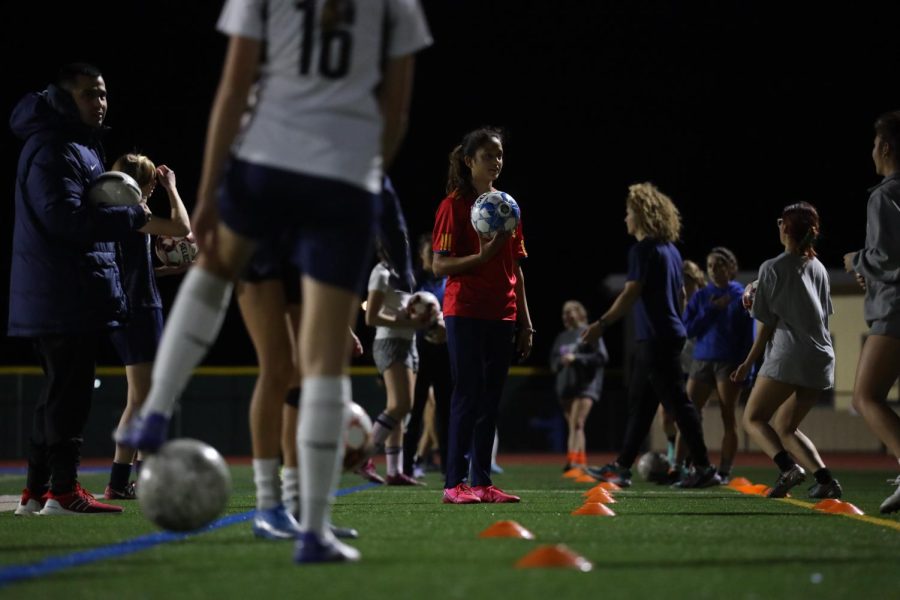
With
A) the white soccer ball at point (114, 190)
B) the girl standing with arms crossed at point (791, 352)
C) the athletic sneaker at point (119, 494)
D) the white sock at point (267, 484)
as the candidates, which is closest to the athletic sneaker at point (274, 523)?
the white sock at point (267, 484)

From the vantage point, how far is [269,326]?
16.3 ft

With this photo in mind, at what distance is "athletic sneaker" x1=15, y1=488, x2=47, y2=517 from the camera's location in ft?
21.1

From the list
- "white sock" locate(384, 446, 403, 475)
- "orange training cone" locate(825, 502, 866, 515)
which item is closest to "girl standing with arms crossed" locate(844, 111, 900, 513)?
"orange training cone" locate(825, 502, 866, 515)

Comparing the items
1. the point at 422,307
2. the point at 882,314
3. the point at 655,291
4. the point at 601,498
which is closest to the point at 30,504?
the point at 601,498

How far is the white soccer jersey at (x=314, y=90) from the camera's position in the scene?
396 centimetres

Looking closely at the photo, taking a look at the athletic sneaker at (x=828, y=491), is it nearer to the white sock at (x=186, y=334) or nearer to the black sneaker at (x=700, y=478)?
the black sneaker at (x=700, y=478)

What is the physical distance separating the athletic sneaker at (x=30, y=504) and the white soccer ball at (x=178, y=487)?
2479 millimetres

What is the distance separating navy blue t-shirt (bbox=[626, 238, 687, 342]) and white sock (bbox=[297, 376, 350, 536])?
240 inches

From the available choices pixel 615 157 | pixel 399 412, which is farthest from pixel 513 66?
pixel 399 412

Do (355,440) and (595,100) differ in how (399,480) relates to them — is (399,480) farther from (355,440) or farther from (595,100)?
(595,100)

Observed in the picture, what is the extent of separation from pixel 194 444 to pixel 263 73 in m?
1.27

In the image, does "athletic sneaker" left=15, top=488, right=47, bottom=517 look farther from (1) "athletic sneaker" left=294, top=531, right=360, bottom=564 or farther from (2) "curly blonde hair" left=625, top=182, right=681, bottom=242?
(2) "curly blonde hair" left=625, top=182, right=681, bottom=242

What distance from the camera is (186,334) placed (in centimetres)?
407

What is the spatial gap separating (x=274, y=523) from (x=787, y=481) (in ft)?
15.2
